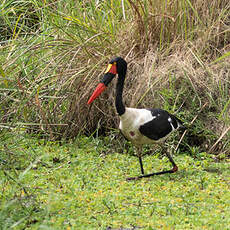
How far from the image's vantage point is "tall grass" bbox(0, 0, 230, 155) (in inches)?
224

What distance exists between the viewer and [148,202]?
403 cm

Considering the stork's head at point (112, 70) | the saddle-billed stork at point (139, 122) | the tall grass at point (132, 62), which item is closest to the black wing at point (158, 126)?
the saddle-billed stork at point (139, 122)

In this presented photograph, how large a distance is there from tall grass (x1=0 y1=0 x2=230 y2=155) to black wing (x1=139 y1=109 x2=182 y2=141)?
0.66 m

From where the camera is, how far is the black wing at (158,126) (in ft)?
15.4

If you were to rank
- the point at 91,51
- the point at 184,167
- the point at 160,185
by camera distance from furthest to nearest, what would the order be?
the point at 91,51
the point at 184,167
the point at 160,185

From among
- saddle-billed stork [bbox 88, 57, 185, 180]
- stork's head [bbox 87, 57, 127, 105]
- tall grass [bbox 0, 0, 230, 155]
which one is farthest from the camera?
tall grass [bbox 0, 0, 230, 155]

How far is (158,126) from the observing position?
4.75 metres

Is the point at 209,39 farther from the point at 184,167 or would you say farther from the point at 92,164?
the point at 92,164

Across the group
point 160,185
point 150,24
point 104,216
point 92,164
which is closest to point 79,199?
point 104,216

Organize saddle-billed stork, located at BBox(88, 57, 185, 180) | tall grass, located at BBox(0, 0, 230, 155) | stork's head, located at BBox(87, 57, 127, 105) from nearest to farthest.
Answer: saddle-billed stork, located at BBox(88, 57, 185, 180) < stork's head, located at BBox(87, 57, 127, 105) < tall grass, located at BBox(0, 0, 230, 155)

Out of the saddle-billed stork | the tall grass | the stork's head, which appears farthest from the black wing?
the tall grass

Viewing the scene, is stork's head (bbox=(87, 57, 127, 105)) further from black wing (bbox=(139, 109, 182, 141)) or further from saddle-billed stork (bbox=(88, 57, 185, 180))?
black wing (bbox=(139, 109, 182, 141))

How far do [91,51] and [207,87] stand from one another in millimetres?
1484

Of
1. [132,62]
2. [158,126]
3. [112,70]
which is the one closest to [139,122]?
[158,126]
